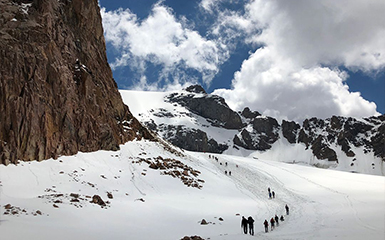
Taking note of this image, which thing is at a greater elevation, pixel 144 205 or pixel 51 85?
pixel 51 85

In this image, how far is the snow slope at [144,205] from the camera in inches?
625

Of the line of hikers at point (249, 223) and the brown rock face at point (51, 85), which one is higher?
the brown rock face at point (51, 85)

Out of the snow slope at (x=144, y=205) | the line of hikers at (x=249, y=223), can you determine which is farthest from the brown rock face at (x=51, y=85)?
the line of hikers at (x=249, y=223)

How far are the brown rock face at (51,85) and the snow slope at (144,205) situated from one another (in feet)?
7.01

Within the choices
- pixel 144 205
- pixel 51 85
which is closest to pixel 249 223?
pixel 144 205

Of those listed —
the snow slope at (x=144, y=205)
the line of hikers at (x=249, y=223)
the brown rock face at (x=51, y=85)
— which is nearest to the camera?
the snow slope at (x=144, y=205)

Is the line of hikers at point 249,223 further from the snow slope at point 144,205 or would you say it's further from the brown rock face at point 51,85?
the brown rock face at point 51,85

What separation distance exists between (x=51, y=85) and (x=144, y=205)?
18.6 meters

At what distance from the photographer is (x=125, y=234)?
49.9ft

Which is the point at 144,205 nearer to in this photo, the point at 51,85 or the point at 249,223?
the point at 249,223

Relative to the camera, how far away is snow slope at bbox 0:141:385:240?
1587 centimetres

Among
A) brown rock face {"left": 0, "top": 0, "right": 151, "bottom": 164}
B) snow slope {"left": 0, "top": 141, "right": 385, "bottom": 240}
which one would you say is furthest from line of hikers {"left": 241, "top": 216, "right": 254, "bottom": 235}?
brown rock face {"left": 0, "top": 0, "right": 151, "bottom": 164}

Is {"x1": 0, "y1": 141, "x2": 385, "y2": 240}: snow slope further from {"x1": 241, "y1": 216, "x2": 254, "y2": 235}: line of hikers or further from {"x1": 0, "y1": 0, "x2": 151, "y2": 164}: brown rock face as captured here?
{"x1": 0, "y1": 0, "x2": 151, "y2": 164}: brown rock face

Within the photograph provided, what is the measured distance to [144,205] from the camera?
24.6 metres
